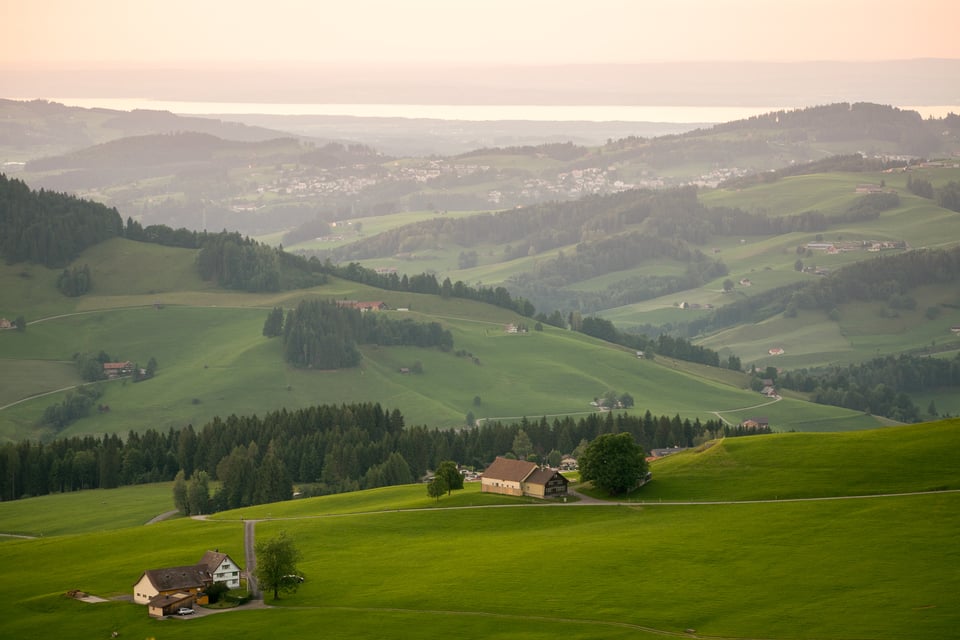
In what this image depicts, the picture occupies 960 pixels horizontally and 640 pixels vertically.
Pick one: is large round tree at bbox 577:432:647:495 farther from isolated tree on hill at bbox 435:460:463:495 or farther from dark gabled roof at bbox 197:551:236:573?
dark gabled roof at bbox 197:551:236:573

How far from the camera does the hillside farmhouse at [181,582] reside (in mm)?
87250

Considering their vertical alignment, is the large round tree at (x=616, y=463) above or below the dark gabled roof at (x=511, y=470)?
above

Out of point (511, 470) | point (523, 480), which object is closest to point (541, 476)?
point (523, 480)

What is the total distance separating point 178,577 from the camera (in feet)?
295

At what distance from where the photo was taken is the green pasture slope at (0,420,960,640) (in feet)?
266

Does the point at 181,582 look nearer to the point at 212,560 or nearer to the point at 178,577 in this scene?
the point at 178,577

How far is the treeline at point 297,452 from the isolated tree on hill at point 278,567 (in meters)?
52.4

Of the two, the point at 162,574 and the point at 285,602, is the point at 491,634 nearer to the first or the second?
the point at 285,602

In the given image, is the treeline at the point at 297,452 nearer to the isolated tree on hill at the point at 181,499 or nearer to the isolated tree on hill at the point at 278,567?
the isolated tree on hill at the point at 181,499

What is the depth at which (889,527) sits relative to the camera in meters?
95.2

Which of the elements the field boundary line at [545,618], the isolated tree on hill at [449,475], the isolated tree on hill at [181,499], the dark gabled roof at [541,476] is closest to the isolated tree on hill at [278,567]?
the field boundary line at [545,618]

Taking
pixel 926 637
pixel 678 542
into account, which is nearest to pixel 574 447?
pixel 678 542

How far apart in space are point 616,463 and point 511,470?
10442 millimetres

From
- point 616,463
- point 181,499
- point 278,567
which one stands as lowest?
point 181,499
